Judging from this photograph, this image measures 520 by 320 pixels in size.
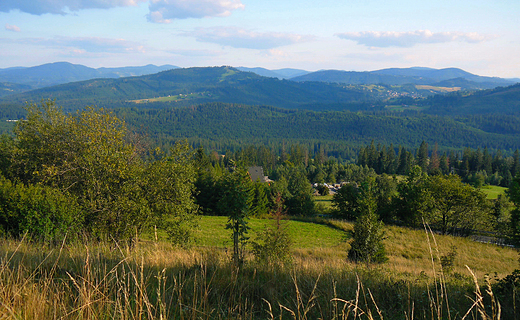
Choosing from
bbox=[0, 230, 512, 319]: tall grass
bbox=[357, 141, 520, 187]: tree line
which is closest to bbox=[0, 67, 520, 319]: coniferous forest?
bbox=[0, 230, 512, 319]: tall grass

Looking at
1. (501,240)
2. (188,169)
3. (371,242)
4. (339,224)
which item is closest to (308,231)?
(339,224)

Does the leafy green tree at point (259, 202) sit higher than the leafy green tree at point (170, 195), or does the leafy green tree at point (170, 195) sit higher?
the leafy green tree at point (170, 195)

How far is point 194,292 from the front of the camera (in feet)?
9.02

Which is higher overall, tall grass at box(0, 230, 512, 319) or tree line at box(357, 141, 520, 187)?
tall grass at box(0, 230, 512, 319)

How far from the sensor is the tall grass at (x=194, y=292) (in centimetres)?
274

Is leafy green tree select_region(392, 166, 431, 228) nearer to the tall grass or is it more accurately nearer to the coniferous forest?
the coniferous forest

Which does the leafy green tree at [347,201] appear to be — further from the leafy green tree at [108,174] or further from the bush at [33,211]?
the bush at [33,211]

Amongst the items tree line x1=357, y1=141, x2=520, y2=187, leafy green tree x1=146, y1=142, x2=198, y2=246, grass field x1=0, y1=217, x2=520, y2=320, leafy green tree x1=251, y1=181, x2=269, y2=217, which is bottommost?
tree line x1=357, y1=141, x2=520, y2=187

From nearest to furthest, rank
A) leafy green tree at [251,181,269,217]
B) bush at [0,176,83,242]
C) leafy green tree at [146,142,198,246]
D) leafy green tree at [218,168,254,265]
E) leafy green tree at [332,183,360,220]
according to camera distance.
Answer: leafy green tree at [218,168,254,265]
bush at [0,176,83,242]
leafy green tree at [146,142,198,246]
leafy green tree at [251,181,269,217]
leafy green tree at [332,183,360,220]

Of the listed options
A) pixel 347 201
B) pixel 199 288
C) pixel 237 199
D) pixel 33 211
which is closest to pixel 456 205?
pixel 347 201

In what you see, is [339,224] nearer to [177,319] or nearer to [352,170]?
[177,319]

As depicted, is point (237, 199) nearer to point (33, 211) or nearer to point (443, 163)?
point (33, 211)

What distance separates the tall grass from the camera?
9.00ft

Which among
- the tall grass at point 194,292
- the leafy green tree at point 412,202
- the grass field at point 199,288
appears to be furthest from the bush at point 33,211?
the leafy green tree at point 412,202
